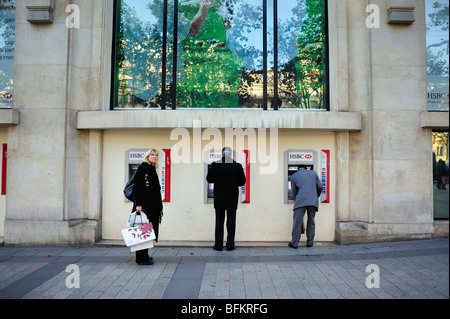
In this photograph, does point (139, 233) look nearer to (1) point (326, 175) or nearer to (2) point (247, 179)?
(2) point (247, 179)

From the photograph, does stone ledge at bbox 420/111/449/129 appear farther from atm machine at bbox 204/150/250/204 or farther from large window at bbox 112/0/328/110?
atm machine at bbox 204/150/250/204

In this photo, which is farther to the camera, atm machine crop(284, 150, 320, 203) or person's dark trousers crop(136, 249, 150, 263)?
atm machine crop(284, 150, 320, 203)

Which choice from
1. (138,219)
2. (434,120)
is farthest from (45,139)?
(434,120)

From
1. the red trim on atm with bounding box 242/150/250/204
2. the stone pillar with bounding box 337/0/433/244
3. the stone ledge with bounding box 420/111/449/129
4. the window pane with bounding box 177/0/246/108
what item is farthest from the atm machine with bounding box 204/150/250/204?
the stone ledge with bounding box 420/111/449/129

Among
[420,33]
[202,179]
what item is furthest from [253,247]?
[420,33]

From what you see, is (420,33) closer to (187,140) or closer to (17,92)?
(187,140)

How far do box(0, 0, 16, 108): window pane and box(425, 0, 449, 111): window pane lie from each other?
8.76 metres

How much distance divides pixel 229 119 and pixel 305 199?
7.14ft

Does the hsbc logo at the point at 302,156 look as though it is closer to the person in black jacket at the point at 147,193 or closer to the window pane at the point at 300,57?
the window pane at the point at 300,57

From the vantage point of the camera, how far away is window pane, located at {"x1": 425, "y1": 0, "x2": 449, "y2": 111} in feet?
25.1

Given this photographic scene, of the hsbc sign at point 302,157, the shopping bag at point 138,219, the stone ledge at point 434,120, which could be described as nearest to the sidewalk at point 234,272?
the shopping bag at point 138,219

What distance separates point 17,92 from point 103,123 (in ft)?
6.03

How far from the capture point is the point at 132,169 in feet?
25.8

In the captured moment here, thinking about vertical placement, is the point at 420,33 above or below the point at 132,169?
above
